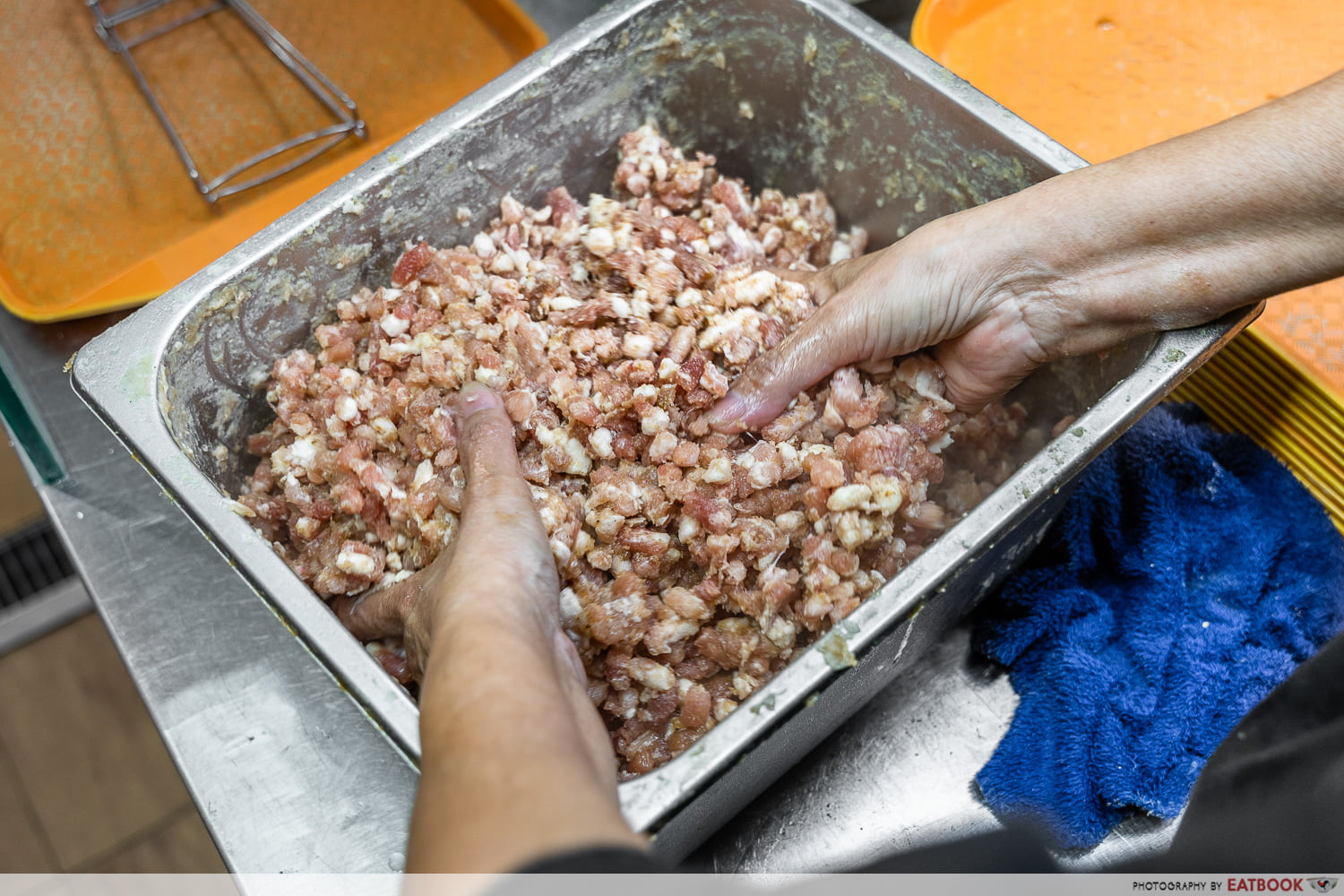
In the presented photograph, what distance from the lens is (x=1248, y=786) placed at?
0.73 metres

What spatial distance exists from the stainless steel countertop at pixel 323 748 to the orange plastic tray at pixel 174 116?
1.20 feet

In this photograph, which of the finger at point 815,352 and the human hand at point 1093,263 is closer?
the human hand at point 1093,263

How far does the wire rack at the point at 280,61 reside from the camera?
64.0 inches

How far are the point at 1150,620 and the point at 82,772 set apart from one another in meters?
2.21

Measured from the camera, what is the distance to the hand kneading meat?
3.44ft

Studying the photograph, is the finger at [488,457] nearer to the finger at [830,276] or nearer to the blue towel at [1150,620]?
the finger at [830,276]

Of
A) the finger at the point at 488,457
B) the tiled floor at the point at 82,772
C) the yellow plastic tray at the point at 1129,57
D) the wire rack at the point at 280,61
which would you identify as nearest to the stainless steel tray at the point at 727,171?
the finger at the point at 488,457

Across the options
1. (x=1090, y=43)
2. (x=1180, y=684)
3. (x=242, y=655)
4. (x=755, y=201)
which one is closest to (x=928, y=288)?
(x=755, y=201)

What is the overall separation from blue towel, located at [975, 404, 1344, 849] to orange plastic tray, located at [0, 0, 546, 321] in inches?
52.5

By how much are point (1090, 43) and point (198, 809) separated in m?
1.90

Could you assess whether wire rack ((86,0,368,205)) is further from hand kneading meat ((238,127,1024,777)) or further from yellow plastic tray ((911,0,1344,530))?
yellow plastic tray ((911,0,1344,530))

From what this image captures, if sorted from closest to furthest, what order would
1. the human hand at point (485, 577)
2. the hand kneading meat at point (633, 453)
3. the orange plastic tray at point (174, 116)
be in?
the human hand at point (485, 577) → the hand kneading meat at point (633, 453) → the orange plastic tray at point (174, 116)

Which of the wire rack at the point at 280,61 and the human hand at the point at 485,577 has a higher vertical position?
the wire rack at the point at 280,61

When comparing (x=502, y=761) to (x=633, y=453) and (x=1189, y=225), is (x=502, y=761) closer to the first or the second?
(x=633, y=453)
